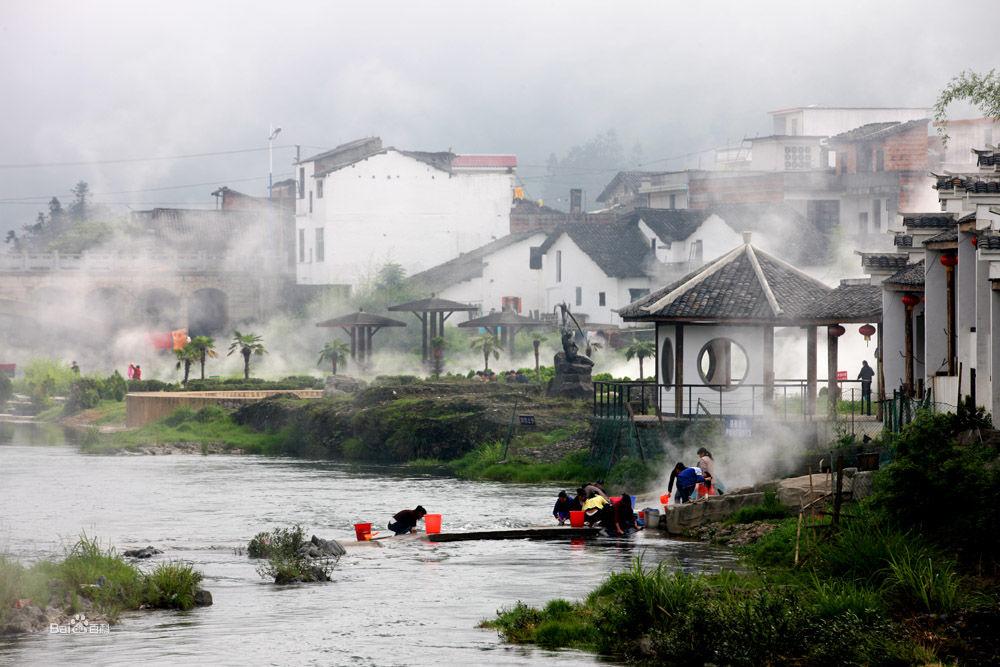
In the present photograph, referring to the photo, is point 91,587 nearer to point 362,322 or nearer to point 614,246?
point 362,322

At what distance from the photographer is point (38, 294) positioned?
105 metres

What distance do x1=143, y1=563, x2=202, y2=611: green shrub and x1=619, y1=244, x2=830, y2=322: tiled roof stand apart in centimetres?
1919

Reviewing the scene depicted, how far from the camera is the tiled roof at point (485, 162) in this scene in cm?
11412

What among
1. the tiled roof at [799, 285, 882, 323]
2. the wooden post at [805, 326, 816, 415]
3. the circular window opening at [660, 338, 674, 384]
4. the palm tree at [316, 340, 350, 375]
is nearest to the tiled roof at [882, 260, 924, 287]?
the tiled roof at [799, 285, 882, 323]

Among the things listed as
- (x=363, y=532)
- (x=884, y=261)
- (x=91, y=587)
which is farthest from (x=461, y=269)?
(x=91, y=587)

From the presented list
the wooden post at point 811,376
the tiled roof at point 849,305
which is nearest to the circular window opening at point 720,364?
the wooden post at point 811,376

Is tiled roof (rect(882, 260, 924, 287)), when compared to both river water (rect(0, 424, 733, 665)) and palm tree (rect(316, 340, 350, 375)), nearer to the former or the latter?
river water (rect(0, 424, 733, 665))

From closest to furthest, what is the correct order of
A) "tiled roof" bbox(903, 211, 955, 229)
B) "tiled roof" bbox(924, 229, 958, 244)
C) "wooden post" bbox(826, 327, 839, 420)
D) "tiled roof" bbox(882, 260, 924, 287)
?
1. "tiled roof" bbox(924, 229, 958, 244)
2. "tiled roof" bbox(903, 211, 955, 229)
3. "tiled roof" bbox(882, 260, 924, 287)
4. "wooden post" bbox(826, 327, 839, 420)

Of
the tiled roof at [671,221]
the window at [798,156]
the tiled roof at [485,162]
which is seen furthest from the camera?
the tiled roof at [485,162]

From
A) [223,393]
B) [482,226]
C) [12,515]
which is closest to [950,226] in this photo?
[12,515]

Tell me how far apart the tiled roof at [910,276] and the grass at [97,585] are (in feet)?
53.1

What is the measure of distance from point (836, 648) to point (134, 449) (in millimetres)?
45968

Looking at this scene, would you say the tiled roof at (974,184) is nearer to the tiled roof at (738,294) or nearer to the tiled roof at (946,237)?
the tiled roof at (946,237)

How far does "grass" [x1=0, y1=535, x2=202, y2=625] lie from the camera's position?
24047mm
